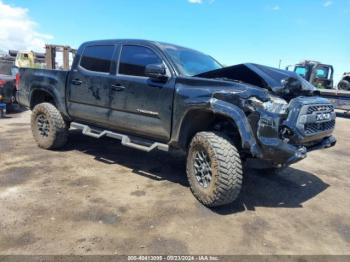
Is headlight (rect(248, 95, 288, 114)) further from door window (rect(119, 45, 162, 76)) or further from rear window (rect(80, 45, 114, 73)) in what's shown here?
rear window (rect(80, 45, 114, 73))

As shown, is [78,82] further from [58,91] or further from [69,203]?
[69,203]

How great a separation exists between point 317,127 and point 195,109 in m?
1.52

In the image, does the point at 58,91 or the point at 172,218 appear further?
the point at 58,91

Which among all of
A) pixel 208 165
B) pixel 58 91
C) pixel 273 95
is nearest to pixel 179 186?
pixel 208 165

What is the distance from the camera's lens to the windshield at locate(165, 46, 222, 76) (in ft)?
15.6

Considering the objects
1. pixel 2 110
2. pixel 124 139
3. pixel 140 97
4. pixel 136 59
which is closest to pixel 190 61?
pixel 136 59

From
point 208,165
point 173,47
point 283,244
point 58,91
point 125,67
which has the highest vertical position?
point 173,47

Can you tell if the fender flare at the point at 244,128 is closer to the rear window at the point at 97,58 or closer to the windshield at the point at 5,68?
the rear window at the point at 97,58

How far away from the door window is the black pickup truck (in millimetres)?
16

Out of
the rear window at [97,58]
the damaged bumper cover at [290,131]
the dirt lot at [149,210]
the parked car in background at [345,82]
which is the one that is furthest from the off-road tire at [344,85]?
the rear window at [97,58]

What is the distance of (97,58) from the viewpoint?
5.66 meters

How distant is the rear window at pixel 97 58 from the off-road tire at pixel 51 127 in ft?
3.48

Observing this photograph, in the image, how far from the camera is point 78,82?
5.77 m

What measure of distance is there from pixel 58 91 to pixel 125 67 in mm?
1716
